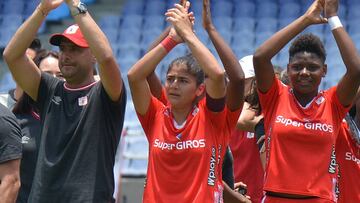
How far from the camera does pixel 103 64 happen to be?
5.44 m

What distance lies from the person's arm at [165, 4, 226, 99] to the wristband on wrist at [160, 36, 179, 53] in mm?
126

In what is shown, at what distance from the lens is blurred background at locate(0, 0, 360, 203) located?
1555 centimetres

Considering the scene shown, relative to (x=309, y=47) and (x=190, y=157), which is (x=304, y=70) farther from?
(x=190, y=157)

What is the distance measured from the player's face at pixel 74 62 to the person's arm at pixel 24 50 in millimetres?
204

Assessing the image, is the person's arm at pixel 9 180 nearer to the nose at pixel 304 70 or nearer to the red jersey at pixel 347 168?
the nose at pixel 304 70

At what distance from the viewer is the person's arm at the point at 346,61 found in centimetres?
578

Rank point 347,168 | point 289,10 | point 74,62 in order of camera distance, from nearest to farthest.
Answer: point 74,62
point 347,168
point 289,10

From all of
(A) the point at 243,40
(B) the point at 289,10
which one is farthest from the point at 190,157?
(B) the point at 289,10

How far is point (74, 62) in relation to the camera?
5.66 m

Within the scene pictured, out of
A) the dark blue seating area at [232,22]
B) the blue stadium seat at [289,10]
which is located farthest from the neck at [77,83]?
the blue stadium seat at [289,10]

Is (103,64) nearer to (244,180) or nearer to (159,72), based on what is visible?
(244,180)

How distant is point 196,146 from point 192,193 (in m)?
0.28

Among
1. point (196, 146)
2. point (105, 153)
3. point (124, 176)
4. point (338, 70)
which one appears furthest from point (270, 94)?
point (338, 70)

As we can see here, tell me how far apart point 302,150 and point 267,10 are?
1114cm
